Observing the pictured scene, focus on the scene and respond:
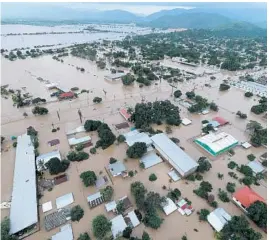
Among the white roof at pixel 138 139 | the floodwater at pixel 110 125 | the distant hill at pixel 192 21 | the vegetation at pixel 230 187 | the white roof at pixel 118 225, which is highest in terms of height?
the white roof at pixel 138 139

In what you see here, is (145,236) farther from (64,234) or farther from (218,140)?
(218,140)

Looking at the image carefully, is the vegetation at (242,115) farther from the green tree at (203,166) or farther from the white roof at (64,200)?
the white roof at (64,200)

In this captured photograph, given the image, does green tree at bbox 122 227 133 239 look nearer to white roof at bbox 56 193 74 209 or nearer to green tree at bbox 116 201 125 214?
green tree at bbox 116 201 125 214

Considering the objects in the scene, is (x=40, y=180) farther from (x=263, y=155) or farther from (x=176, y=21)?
(x=176, y=21)

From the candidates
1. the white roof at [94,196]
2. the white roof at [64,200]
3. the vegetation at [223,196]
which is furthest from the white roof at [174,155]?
the white roof at [64,200]

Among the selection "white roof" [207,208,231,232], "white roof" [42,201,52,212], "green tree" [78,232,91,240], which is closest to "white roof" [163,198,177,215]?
"white roof" [207,208,231,232]

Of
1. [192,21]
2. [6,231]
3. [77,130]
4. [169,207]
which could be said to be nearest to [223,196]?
[169,207]

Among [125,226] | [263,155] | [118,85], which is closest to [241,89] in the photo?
[263,155]
